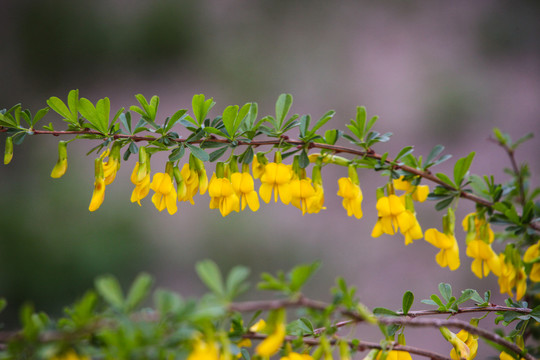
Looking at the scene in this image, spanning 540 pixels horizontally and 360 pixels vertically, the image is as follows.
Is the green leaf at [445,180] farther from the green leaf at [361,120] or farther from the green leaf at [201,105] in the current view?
the green leaf at [201,105]

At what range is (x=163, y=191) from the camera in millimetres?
477

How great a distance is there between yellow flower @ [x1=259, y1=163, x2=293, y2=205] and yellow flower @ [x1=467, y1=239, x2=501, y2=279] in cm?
21

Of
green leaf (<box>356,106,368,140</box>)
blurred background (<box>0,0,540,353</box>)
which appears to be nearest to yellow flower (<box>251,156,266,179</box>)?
green leaf (<box>356,106,368,140</box>)

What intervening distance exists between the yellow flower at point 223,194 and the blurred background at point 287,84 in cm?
123

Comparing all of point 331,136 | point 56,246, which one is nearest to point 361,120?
point 331,136

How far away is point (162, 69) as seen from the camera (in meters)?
1.96

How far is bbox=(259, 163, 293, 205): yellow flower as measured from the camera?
463mm

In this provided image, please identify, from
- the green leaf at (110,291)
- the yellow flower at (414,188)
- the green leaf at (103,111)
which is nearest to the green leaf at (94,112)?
the green leaf at (103,111)

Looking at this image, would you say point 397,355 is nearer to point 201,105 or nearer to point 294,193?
point 294,193

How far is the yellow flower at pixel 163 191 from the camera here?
474 millimetres

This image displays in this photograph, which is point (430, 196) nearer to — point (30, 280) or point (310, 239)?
point (310, 239)

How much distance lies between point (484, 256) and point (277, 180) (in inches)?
9.6

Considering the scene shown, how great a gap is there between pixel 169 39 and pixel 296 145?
1640 mm

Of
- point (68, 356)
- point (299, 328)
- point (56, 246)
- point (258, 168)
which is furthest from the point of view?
point (56, 246)
